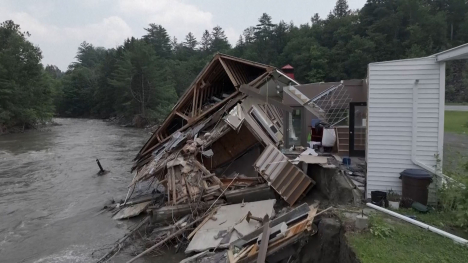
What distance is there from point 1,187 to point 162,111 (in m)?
32.2

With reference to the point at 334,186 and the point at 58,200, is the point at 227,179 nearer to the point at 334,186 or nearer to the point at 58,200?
the point at 334,186

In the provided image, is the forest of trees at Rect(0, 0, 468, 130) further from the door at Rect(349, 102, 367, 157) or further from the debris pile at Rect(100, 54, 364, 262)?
the door at Rect(349, 102, 367, 157)

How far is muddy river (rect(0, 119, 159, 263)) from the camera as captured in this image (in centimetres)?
934

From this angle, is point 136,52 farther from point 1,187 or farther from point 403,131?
point 403,131

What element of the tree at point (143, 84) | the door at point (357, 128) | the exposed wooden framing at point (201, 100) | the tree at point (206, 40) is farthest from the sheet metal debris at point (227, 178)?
the tree at point (206, 40)

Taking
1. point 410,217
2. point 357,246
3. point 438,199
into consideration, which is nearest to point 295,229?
point 357,246

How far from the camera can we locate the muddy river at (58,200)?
30.7 ft

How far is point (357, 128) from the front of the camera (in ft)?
33.1

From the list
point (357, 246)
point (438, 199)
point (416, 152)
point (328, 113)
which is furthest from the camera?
point (328, 113)

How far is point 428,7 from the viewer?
5488cm

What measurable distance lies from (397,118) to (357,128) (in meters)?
2.65

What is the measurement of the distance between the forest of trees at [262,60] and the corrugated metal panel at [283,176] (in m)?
37.8

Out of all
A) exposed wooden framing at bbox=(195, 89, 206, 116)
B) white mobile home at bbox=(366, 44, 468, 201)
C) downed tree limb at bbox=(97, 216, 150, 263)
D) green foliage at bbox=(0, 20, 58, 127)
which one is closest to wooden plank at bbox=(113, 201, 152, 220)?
downed tree limb at bbox=(97, 216, 150, 263)

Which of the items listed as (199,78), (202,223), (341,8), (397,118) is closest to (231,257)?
(202,223)
